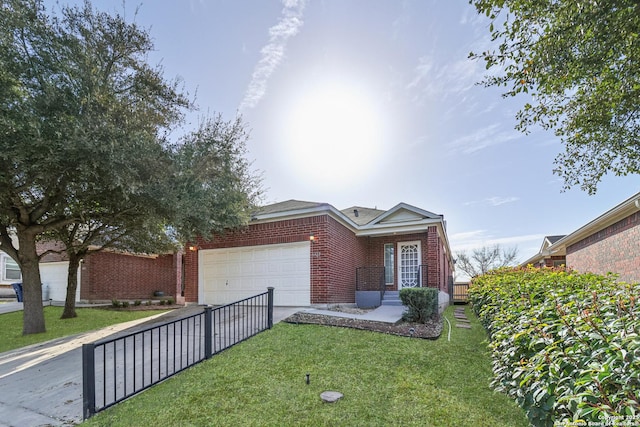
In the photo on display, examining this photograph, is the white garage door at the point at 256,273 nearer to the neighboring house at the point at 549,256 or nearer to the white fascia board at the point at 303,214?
the white fascia board at the point at 303,214

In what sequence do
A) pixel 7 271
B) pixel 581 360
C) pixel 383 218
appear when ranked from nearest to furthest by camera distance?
pixel 581 360
pixel 383 218
pixel 7 271

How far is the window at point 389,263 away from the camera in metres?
14.3

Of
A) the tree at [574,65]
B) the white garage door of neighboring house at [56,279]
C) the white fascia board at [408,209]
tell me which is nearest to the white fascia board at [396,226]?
the white fascia board at [408,209]

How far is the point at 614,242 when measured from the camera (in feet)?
34.9

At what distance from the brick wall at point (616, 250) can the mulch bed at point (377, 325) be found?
4766mm

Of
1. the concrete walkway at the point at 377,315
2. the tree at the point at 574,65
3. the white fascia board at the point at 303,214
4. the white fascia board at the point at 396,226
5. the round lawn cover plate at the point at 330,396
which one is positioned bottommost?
the concrete walkway at the point at 377,315

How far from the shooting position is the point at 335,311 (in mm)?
10125

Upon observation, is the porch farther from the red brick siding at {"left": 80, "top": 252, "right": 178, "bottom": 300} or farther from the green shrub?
the red brick siding at {"left": 80, "top": 252, "right": 178, "bottom": 300}

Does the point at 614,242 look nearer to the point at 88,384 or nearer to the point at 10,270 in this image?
the point at 88,384

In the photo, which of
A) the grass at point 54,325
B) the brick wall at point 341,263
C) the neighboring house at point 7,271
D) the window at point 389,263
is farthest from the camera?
the neighboring house at point 7,271

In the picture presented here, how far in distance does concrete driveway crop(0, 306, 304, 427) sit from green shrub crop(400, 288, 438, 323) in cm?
689

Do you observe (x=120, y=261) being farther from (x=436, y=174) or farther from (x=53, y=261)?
(x=436, y=174)

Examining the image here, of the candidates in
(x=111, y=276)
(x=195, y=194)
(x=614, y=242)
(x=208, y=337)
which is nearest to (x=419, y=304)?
(x=208, y=337)

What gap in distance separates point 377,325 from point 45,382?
20.4 ft
